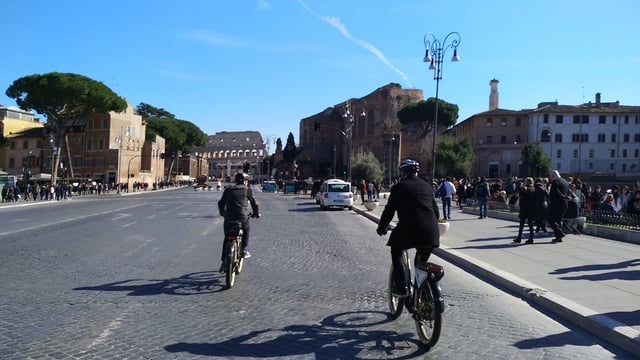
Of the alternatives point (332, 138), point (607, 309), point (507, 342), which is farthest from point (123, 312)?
point (332, 138)

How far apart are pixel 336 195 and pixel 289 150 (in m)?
109

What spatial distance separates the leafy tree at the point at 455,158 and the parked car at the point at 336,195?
40.9 meters

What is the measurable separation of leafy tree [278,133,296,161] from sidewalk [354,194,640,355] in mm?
123036

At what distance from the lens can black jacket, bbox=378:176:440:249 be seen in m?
5.45

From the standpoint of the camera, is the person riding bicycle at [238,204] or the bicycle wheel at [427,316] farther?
the person riding bicycle at [238,204]

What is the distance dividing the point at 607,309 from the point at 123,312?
18.7 feet

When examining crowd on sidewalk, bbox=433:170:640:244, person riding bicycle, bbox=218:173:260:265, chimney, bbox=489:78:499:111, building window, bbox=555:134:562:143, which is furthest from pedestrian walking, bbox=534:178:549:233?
chimney, bbox=489:78:499:111

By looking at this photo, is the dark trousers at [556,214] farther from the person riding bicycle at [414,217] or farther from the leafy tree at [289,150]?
the leafy tree at [289,150]

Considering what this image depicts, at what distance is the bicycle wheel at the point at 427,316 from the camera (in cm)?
502

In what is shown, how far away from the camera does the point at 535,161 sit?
2864 inches

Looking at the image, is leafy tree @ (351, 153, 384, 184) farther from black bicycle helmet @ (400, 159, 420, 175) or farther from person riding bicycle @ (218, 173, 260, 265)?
black bicycle helmet @ (400, 159, 420, 175)

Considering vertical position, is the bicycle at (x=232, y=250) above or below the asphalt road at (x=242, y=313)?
above

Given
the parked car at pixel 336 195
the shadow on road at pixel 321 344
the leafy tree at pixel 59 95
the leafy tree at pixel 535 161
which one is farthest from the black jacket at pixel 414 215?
the leafy tree at pixel 535 161

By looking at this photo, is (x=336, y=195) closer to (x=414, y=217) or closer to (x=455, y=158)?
(x=414, y=217)
